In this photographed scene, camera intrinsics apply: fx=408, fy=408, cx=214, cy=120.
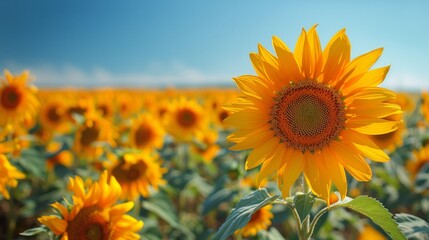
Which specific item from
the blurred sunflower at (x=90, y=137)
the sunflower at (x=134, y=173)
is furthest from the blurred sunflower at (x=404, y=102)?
the blurred sunflower at (x=90, y=137)

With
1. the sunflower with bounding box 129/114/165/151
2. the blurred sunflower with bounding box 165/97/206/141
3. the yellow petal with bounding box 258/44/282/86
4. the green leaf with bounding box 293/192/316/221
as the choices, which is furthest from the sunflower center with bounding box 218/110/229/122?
the green leaf with bounding box 293/192/316/221

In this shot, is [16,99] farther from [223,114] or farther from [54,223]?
[54,223]

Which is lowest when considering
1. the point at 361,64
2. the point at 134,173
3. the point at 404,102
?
the point at 404,102

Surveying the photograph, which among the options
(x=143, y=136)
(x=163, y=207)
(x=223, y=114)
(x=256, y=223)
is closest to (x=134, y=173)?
(x=163, y=207)

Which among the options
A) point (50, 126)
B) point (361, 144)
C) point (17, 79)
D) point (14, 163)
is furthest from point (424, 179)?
point (50, 126)

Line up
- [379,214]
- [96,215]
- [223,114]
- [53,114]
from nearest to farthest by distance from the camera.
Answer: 1. [379,214]
2. [96,215]
3. [223,114]
4. [53,114]

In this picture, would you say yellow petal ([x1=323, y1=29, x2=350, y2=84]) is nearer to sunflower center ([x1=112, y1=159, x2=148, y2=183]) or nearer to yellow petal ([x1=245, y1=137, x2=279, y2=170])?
yellow petal ([x1=245, y1=137, x2=279, y2=170])

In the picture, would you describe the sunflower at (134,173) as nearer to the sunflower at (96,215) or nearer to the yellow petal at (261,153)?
the sunflower at (96,215)
